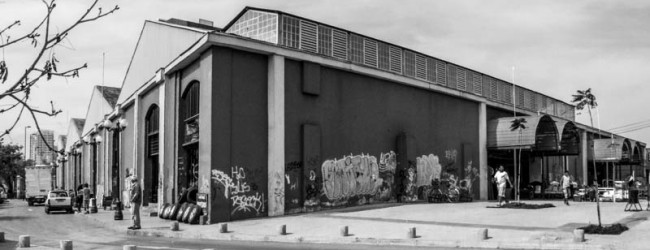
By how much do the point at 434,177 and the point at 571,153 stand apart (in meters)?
13.0

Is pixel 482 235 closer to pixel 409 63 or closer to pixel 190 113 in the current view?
pixel 190 113

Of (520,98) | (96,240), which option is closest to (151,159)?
(96,240)

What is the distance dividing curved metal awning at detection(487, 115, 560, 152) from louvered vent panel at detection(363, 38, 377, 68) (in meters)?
10.1

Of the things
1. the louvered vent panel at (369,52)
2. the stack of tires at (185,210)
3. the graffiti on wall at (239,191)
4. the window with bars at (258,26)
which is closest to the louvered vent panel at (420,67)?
the louvered vent panel at (369,52)

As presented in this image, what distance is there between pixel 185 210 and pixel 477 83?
849 inches

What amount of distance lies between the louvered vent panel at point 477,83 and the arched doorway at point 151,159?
62.3 feet

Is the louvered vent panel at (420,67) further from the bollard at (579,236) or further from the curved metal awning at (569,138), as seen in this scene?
the bollard at (579,236)

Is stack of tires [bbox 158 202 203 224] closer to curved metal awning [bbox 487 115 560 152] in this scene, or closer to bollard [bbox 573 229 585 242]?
bollard [bbox 573 229 585 242]

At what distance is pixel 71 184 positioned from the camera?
235ft

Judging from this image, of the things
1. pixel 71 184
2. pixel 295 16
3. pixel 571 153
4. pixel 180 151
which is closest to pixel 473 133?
pixel 571 153

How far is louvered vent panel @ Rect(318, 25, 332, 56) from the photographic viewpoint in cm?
2731

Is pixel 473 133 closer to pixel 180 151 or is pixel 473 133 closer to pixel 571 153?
pixel 571 153

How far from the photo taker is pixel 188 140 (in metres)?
26.9

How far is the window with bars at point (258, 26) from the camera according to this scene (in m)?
25.6
